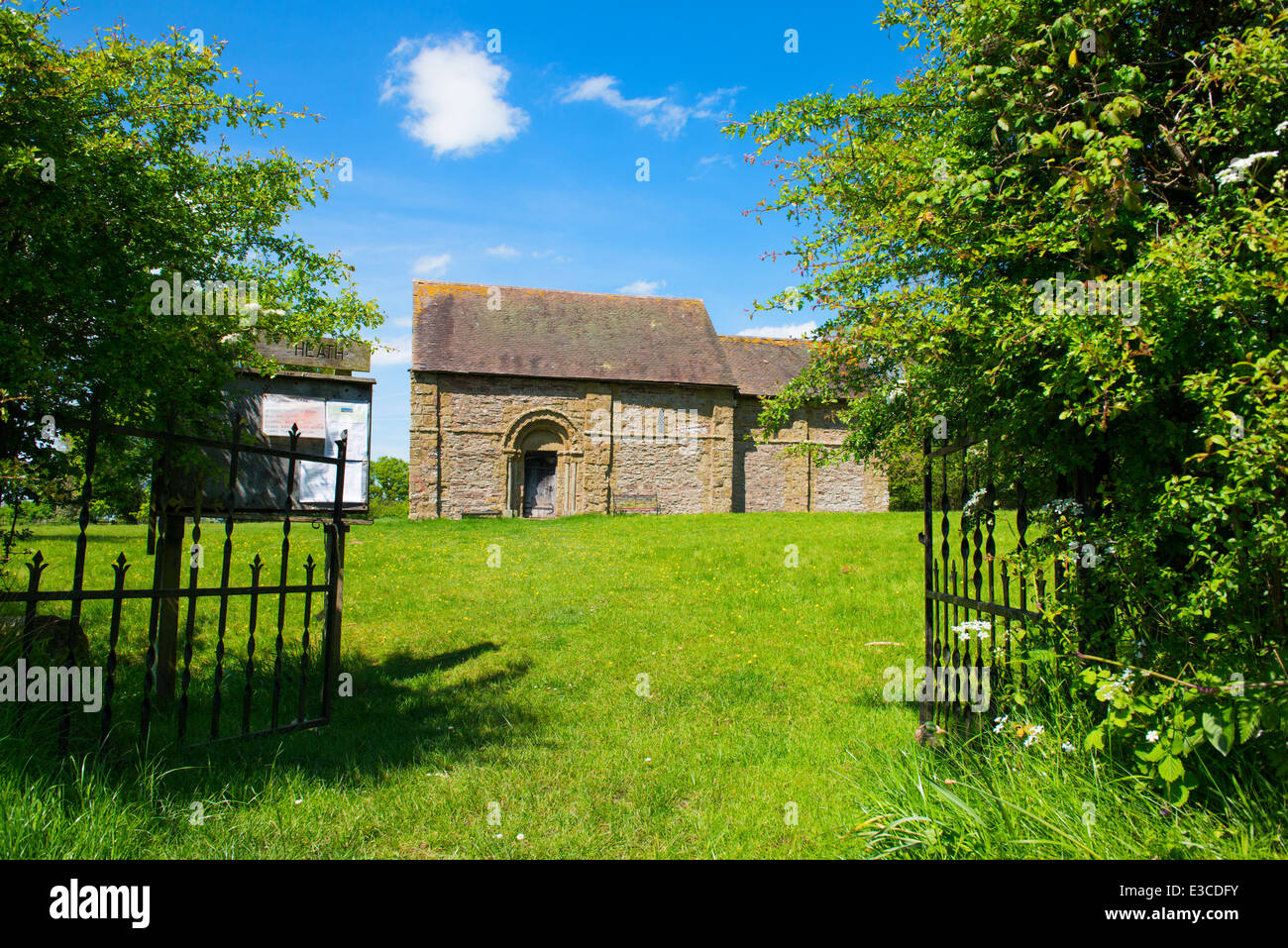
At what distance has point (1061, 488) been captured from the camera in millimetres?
4086

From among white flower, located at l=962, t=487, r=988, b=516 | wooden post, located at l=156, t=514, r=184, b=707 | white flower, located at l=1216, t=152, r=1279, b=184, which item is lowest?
wooden post, located at l=156, t=514, r=184, b=707

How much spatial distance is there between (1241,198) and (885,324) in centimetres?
187

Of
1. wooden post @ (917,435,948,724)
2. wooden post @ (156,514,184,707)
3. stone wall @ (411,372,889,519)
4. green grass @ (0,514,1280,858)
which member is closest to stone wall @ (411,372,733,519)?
stone wall @ (411,372,889,519)

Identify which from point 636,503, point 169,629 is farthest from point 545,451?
point 169,629

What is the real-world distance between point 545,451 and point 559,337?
4.55 meters

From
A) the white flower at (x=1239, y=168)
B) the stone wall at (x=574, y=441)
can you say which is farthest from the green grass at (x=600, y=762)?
the stone wall at (x=574, y=441)

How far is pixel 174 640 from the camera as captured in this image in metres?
6.11

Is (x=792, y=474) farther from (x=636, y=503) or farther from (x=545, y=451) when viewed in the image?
(x=545, y=451)

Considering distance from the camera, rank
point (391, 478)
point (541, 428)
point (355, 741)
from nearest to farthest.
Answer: point (355, 741)
point (541, 428)
point (391, 478)

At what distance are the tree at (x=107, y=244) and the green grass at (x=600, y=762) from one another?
1.99 m

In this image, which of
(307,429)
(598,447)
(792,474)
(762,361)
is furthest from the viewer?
(762,361)

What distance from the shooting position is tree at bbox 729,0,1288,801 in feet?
8.46

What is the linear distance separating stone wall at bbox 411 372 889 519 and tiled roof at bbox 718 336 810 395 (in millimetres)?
1098

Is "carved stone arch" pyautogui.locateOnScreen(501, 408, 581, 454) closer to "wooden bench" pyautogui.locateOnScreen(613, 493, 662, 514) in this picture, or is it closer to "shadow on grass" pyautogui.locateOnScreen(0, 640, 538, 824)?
"wooden bench" pyautogui.locateOnScreen(613, 493, 662, 514)
